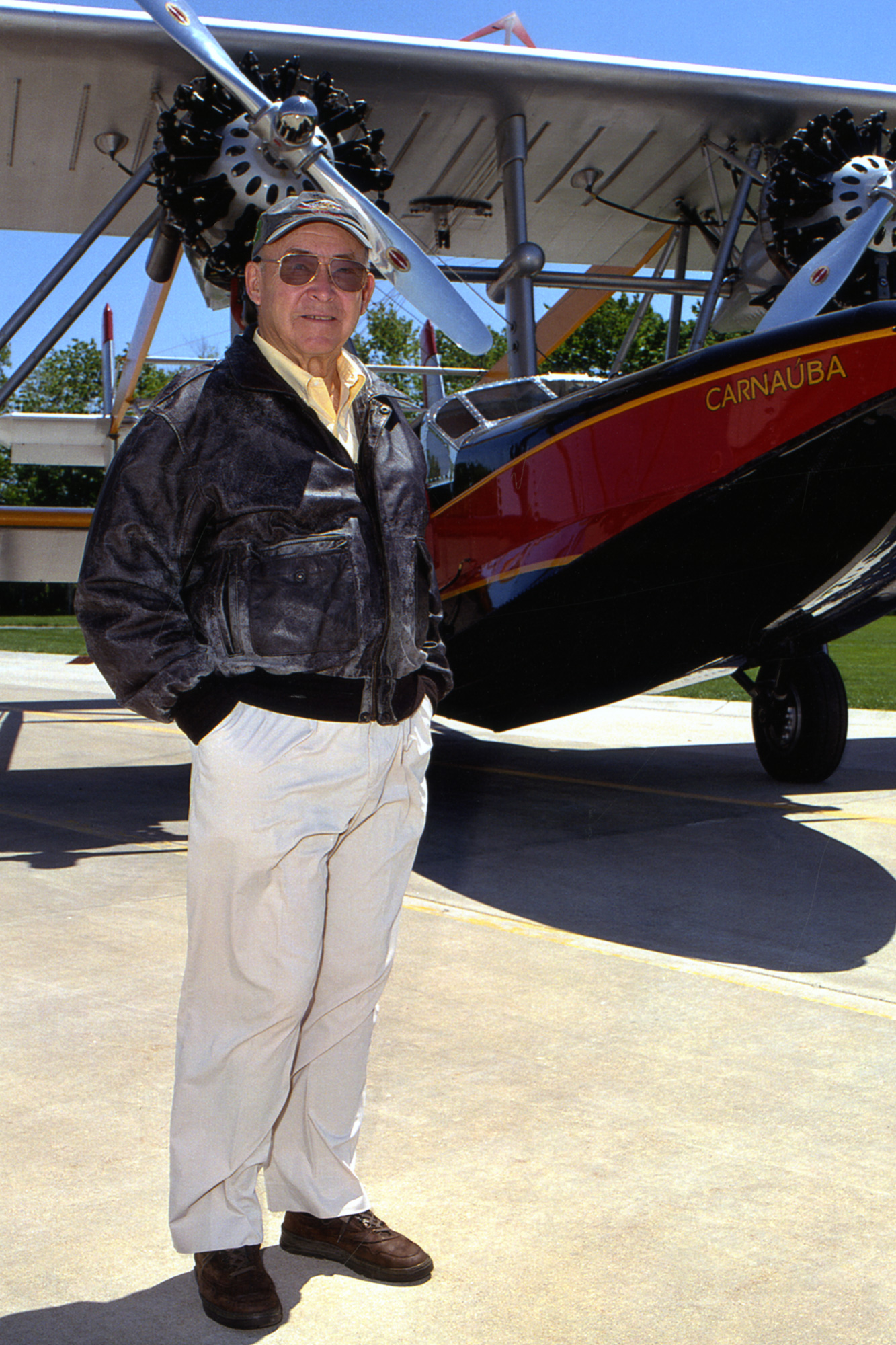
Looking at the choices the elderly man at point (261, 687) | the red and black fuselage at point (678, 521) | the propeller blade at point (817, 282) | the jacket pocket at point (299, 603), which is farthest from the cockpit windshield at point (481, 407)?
the jacket pocket at point (299, 603)

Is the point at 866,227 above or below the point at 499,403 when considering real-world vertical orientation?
above

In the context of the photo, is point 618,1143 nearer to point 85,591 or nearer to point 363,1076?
point 363,1076

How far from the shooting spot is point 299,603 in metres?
2.26

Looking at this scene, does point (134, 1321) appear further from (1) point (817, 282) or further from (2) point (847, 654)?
(2) point (847, 654)

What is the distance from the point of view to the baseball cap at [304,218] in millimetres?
2387

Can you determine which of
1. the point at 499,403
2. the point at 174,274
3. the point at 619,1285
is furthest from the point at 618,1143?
the point at 174,274

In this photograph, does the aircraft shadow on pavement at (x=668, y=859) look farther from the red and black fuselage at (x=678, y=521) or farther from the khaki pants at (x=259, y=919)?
the khaki pants at (x=259, y=919)

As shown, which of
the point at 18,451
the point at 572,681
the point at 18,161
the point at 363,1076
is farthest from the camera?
the point at 18,451

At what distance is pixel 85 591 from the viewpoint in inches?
89.7

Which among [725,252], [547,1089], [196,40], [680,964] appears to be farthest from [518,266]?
[547,1089]

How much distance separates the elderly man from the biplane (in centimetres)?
344

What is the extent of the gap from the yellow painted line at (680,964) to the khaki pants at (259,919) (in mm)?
2085

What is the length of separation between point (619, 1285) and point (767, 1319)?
0.86ft

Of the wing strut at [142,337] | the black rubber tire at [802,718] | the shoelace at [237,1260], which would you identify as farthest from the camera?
the wing strut at [142,337]
